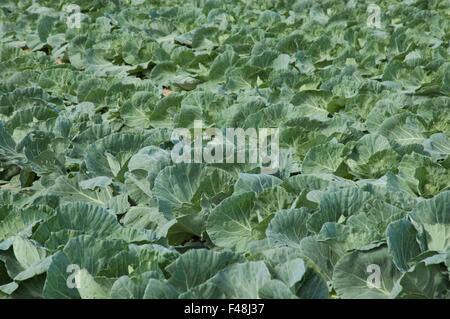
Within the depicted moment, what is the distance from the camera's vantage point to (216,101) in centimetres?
396

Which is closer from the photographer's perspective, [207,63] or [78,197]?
[78,197]

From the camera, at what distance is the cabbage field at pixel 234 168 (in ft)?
6.79

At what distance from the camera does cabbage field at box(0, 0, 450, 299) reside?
6.79ft

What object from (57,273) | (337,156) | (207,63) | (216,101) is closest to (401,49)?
(207,63)

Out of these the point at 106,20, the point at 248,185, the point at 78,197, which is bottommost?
the point at 78,197

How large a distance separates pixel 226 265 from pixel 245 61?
3.22m

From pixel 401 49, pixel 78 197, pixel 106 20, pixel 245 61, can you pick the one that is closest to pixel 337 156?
pixel 78 197

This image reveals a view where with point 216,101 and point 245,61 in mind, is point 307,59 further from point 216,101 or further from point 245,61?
point 216,101

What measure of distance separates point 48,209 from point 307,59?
3157 millimetres

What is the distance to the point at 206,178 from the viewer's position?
8.90 ft

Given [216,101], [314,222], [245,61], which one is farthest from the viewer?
[245,61]

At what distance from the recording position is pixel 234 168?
2924mm
